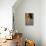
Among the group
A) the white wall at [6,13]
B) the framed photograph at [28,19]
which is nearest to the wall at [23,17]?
the framed photograph at [28,19]

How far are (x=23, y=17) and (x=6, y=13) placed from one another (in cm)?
131

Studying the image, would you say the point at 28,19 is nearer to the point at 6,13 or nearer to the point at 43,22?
the point at 43,22

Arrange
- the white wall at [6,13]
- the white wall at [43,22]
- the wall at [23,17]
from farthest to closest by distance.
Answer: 1. the wall at [23,17]
2. the white wall at [43,22]
3. the white wall at [6,13]

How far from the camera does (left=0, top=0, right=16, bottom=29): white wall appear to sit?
4203 mm

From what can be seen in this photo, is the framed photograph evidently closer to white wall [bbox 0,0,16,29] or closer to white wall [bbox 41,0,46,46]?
white wall [bbox 41,0,46,46]

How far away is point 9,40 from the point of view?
3.61 metres

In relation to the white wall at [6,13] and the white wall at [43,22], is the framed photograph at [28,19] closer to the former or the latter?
the white wall at [43,22]

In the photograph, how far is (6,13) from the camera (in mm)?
4238

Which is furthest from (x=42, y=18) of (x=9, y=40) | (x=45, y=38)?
(x=9, y=40)

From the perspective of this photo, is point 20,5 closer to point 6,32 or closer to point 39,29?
point 39,29

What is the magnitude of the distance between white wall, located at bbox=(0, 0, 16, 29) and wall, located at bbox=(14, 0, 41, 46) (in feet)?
3.68

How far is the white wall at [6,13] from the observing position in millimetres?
4203

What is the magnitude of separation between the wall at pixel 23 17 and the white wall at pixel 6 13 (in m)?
1.12

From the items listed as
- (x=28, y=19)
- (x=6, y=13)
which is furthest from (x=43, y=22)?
(x=6, y=13)
